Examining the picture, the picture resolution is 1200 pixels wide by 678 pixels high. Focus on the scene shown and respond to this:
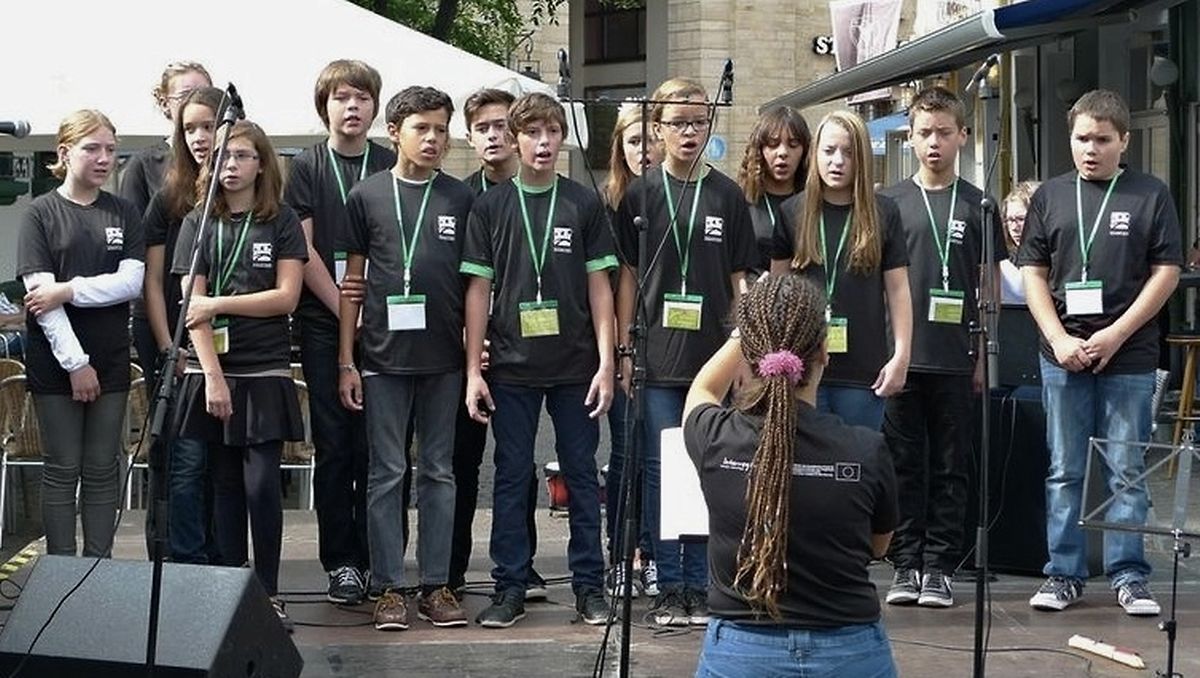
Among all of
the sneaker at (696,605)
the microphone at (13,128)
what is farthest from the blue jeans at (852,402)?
the microphone at (13,128)

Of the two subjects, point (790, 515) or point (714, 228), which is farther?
point (714, 228)

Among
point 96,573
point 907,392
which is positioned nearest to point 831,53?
point 907,392

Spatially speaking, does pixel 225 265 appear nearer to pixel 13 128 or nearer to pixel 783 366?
pixel 13 128

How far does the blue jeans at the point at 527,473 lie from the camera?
7.90 m

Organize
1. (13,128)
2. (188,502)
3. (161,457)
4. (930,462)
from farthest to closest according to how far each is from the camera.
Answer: (930,462) < (188,502) < (13,128) < (161,457)

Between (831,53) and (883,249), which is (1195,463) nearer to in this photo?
(883,249)

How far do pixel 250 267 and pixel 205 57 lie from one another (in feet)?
12.5

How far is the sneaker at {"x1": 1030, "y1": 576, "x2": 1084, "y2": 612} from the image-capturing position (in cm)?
830

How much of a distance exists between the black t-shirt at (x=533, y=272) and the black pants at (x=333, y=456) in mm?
708

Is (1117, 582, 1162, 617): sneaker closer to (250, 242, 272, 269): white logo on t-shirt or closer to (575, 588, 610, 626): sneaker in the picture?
(575, 588, 610, 626): sneaker

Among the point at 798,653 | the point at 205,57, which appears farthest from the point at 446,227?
the point at 205,57

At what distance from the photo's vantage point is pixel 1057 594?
328 inches

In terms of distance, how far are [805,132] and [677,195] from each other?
2.20ft

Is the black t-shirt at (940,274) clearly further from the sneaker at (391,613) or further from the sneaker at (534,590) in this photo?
the sneaker at (391,613)
